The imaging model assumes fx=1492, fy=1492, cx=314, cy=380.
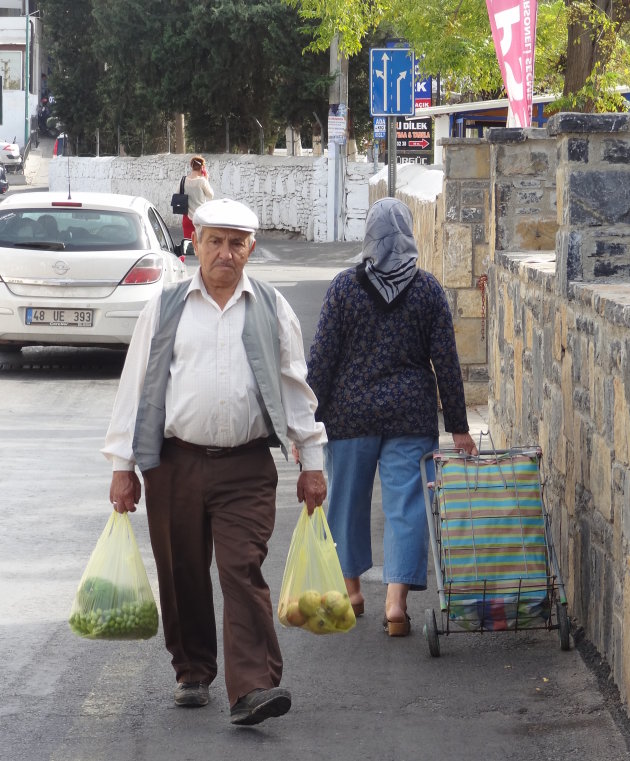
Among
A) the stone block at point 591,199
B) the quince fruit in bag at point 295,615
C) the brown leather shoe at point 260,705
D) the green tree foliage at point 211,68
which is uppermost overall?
the green tree foliage at point 211,68

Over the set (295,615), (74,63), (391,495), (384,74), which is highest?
(74,63)

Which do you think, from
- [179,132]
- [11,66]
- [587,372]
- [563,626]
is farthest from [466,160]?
[11,66]

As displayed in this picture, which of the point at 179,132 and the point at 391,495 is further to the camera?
the point at 179,132

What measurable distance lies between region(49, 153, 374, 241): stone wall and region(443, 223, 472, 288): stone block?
18.5 meters

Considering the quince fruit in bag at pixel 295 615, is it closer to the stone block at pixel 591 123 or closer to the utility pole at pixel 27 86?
the stone block at pixel 591 123

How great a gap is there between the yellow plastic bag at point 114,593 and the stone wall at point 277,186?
24.4 metres

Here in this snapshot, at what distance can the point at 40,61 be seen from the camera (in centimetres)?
8881

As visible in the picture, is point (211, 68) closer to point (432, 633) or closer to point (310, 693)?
point (432, 633)

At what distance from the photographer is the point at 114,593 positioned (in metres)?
4.80

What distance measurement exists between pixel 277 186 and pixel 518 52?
79.8 feet

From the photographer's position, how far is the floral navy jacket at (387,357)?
5.79m

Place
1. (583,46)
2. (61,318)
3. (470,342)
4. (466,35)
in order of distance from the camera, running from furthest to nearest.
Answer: (466,35) → (583,46) → (61,318) → (470,342)

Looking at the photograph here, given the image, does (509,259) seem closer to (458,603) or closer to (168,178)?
(458,603)

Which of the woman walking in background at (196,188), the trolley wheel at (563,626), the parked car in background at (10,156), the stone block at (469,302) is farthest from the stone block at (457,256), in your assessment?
the parked car in background at (10,156)
